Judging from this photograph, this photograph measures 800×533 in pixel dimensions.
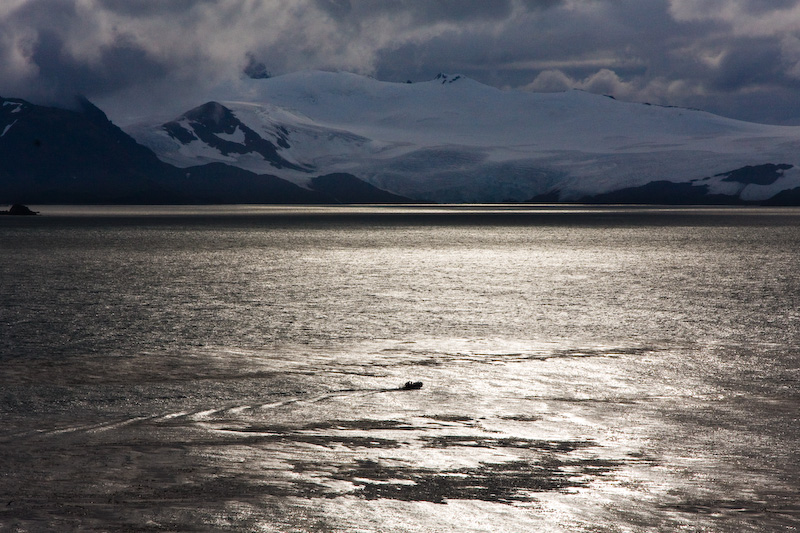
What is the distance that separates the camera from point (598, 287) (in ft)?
138

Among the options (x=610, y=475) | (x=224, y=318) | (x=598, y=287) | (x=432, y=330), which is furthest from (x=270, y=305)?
(x=610, y=475)

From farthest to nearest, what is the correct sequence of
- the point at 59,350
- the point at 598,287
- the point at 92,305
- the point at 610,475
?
the point at 598,287, the point at 92,305, the point at 59,350, the point at 610,475

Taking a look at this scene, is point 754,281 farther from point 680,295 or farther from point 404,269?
point 404,269

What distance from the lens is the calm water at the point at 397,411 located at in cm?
1093

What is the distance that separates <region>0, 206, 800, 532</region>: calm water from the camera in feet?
35.9

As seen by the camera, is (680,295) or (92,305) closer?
(92,305)

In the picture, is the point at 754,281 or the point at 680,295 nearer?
the point at 680,295

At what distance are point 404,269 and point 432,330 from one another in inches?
1037

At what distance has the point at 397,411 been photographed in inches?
636

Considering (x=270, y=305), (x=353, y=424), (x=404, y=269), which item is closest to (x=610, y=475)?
(x=353, y=424)

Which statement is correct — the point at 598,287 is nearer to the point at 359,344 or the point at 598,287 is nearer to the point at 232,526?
the point at 359,344

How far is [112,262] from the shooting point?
188ft

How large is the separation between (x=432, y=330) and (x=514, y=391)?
9314mm

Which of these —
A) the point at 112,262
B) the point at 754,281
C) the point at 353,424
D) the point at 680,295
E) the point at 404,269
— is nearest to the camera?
the point at 353,424
